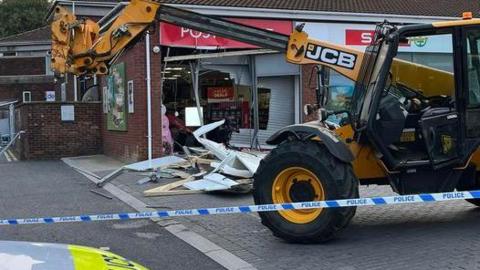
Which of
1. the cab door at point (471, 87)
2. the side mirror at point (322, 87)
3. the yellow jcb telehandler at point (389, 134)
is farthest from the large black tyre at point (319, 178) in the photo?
the cab door at point (471, 87)

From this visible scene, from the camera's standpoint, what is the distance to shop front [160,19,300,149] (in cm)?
1716

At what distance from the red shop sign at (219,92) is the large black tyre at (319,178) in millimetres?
12046

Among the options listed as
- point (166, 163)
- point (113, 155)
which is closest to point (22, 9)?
point (113, 155)

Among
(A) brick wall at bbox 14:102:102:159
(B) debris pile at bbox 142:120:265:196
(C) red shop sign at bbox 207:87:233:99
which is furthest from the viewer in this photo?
(C) red shop sign at bbox 207:87:233:99

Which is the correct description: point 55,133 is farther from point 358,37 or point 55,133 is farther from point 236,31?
point 236,31

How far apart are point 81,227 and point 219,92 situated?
1139cm

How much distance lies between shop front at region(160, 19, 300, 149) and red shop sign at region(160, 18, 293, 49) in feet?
0.09

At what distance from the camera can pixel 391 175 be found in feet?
24.1

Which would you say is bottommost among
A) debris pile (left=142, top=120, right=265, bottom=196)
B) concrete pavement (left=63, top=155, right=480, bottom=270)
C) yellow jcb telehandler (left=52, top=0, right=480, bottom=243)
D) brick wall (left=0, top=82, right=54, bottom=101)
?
concrete pavement (left=63, top=155, right=480, bottom=270)

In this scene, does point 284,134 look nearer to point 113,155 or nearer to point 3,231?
point 3,231

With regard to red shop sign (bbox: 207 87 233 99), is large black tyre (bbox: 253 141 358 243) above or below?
below

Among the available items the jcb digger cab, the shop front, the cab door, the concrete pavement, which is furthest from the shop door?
the cab door

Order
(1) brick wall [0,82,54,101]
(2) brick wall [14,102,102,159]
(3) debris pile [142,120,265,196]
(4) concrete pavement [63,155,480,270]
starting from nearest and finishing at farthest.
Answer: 1. (4) concrete pavement [63,155,480,270]
2. (3) debris pile [142,120,265,196]
3. (2) brick wall [14,102,102,159]
4. (1) brick wall [0,82,54,101]

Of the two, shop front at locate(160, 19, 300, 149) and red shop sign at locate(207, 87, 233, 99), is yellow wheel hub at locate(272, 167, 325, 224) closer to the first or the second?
shop front at locate(160, 19, 300, 149)
